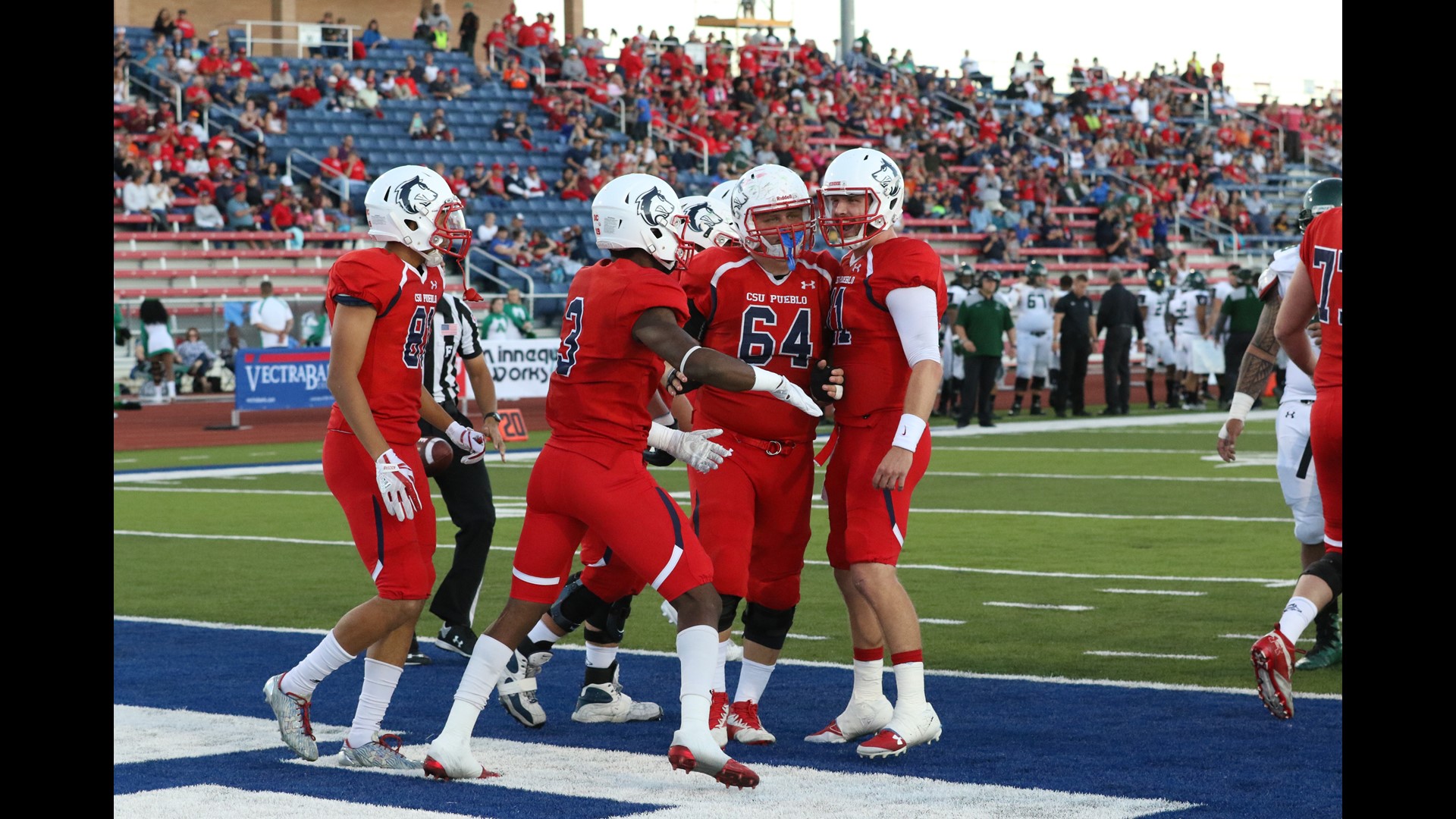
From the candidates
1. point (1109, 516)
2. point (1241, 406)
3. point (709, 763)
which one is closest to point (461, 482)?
point (709, 763)

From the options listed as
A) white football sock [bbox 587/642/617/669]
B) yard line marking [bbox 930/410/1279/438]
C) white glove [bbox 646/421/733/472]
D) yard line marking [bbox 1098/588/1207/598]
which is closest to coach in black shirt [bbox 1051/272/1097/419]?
yard line marking [bbox 930/410/1279/438]

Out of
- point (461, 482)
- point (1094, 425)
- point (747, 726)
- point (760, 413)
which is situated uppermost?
point (760, 413)

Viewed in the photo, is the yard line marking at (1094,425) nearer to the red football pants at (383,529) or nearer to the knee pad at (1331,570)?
the knee pad at (1331,570)

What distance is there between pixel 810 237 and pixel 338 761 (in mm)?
2131

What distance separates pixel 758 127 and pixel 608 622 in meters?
28.0

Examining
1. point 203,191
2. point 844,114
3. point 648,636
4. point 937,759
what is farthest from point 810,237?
point 844,114

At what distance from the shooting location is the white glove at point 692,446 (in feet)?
18.1

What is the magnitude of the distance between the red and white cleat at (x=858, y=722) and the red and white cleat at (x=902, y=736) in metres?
0.11

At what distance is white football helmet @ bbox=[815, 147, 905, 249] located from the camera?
233 inches

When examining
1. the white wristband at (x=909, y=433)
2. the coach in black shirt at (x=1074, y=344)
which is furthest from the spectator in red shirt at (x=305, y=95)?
the white wristband at (x=909, y=433)

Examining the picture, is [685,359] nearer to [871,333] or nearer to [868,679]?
[871,333]

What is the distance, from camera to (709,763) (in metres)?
5.08

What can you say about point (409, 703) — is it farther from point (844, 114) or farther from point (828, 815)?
point (844, 114)
